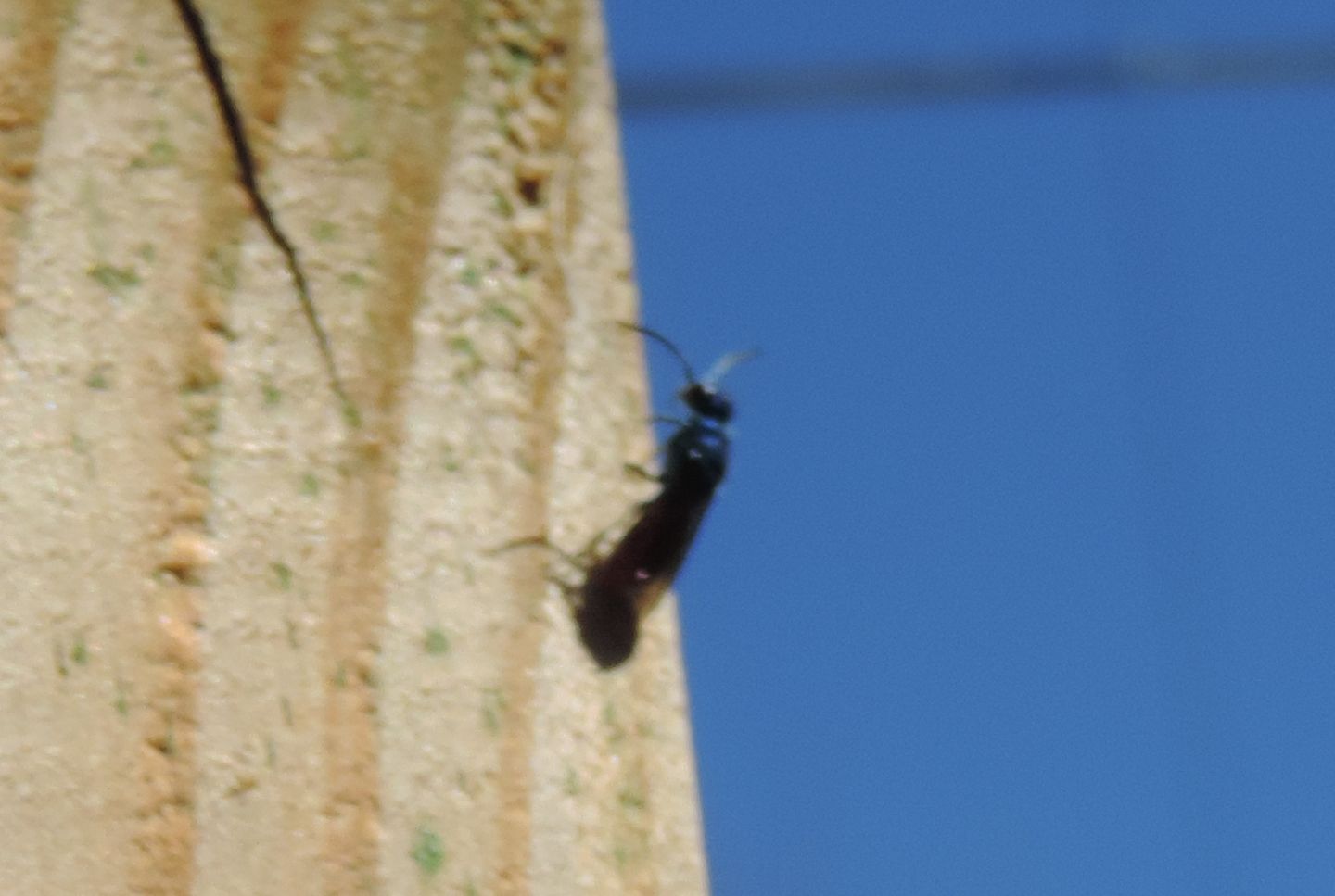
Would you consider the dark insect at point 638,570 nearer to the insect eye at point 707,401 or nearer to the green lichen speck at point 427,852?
the green lichen speck at point 427,852

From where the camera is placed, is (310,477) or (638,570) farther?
(638,570)

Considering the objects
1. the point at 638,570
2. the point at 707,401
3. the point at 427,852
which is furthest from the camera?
the point at 707,401

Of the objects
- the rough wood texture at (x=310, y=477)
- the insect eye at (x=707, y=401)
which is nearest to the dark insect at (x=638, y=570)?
the rough wood texture at (x=310, y=477)

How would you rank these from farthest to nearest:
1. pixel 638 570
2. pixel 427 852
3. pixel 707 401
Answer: pixel 707 401
pixel 638 570
pixel 427 852

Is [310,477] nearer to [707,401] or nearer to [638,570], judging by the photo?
[638,570]

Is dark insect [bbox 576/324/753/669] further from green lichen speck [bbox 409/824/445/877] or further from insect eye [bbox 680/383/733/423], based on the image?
insect eye [bbox 680/383/733/423]

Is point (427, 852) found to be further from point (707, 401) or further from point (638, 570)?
point (707, 401)

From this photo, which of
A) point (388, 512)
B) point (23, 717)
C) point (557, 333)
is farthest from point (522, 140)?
point (23, 717)

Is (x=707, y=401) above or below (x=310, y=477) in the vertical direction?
below

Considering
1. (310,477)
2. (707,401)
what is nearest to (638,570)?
(310,477)
